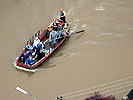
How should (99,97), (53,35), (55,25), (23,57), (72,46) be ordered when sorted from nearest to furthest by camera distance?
(99,97), (23,57), (53,35), (72,46), (55,25)

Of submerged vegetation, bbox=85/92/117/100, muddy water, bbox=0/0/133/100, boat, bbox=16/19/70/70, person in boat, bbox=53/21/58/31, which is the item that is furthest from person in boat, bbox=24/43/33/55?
submerged vegetation, bbox=85/92/117/100

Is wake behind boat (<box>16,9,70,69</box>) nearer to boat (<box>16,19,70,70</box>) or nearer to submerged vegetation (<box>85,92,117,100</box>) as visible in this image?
boat (<box>16,19,70,70</box>)

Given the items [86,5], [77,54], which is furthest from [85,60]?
[86,5]

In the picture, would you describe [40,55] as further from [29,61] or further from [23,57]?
[23,57]

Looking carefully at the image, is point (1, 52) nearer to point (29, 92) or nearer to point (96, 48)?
point (29, 92)

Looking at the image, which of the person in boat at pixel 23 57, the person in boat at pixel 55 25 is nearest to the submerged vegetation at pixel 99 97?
the person in boat at pixel 23 57

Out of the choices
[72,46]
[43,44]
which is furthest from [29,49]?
[72,46]
